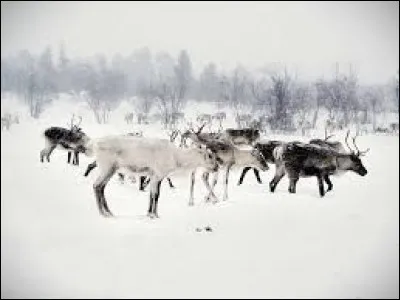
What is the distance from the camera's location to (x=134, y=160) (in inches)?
355

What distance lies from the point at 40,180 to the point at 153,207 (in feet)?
12.0

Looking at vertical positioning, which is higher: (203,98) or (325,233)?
(203,98)

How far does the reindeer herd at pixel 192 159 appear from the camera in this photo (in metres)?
8.98

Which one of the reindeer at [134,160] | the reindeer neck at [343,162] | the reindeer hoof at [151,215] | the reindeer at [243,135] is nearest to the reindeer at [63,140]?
the reindeer at [243,135]

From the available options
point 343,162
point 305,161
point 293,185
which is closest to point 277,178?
point 293,185

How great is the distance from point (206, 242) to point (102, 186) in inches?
86.0

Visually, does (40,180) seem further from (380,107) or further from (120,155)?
(380,107)

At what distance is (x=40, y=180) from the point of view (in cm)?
1139

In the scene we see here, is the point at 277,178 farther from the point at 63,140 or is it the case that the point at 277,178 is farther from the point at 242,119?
the point at 242,119

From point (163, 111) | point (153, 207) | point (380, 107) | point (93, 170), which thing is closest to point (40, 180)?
point (93, 170)

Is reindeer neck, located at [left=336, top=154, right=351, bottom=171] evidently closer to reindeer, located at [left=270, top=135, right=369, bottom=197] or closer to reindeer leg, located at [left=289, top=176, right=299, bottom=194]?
reindeer, located at [left=270, top=135, right=369, bottom=197]

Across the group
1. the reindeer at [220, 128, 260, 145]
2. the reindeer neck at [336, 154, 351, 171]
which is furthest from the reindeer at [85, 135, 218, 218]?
the reindeer at [220, 128, 260, 145]

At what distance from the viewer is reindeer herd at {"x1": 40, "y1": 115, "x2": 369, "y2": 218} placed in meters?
8.98

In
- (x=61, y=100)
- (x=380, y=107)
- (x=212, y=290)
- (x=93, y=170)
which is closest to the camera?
(x=212, y=290)
